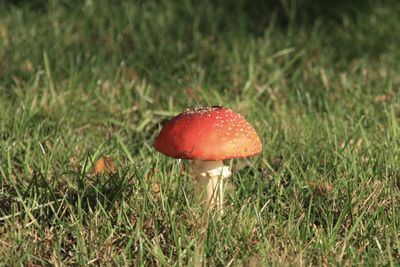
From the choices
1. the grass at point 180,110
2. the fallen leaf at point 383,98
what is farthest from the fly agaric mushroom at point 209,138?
the fallen leaf at point 383,98

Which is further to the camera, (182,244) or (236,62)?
(236,62)

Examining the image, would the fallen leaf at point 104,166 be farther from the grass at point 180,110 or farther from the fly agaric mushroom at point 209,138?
the fly agaric mushroom at point 209,138

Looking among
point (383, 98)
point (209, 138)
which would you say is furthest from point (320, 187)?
point (383, 98)

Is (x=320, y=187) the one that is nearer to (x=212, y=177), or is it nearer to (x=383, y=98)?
(x=212, y=177)

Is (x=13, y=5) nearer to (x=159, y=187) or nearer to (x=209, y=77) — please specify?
(x=209, y=77)

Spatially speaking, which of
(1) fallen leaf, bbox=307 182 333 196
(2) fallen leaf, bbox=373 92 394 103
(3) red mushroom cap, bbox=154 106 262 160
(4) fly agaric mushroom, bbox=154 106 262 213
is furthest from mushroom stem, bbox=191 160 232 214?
(2) fallen leaf, bbox=373 92 394 103

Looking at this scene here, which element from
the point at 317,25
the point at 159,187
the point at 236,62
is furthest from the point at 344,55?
the point at 159,187
